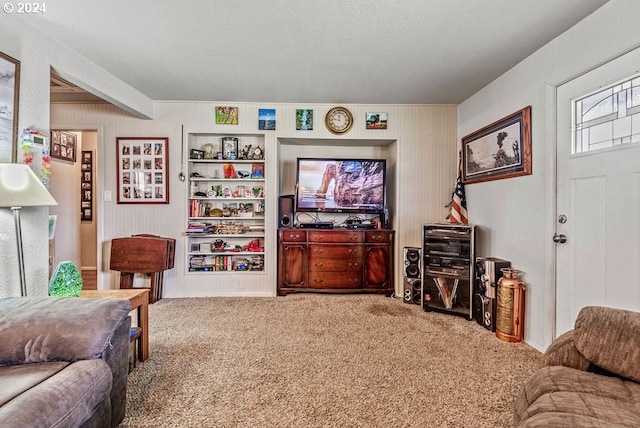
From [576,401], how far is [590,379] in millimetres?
209

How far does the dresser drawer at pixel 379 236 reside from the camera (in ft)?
11.8

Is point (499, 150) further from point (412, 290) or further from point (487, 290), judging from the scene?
point (412, 290)

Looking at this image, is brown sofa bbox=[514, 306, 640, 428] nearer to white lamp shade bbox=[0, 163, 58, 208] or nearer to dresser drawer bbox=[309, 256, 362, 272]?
dresser drawer bbox=[309, 256, 362, 272]

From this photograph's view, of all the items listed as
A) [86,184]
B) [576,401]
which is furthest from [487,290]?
[86,184]

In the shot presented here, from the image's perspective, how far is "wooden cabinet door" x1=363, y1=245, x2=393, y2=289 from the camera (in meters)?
3.58

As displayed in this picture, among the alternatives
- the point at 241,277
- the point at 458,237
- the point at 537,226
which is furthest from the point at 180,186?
the point at 537,226

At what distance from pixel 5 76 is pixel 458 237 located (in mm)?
3725

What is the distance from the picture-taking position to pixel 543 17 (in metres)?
1.92

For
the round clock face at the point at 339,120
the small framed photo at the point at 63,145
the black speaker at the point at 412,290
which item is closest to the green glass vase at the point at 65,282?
the round clock face at the point at 339,120

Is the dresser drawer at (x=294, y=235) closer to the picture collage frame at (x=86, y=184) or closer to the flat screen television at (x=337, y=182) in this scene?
the flat screen television at (x=337, y=182)

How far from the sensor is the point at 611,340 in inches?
46.0

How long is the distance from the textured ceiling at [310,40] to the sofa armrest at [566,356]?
75.6 inches

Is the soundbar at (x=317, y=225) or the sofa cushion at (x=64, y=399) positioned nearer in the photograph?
the sofa cushion at (x=64, y=399)

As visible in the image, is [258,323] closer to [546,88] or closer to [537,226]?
[537,226]
